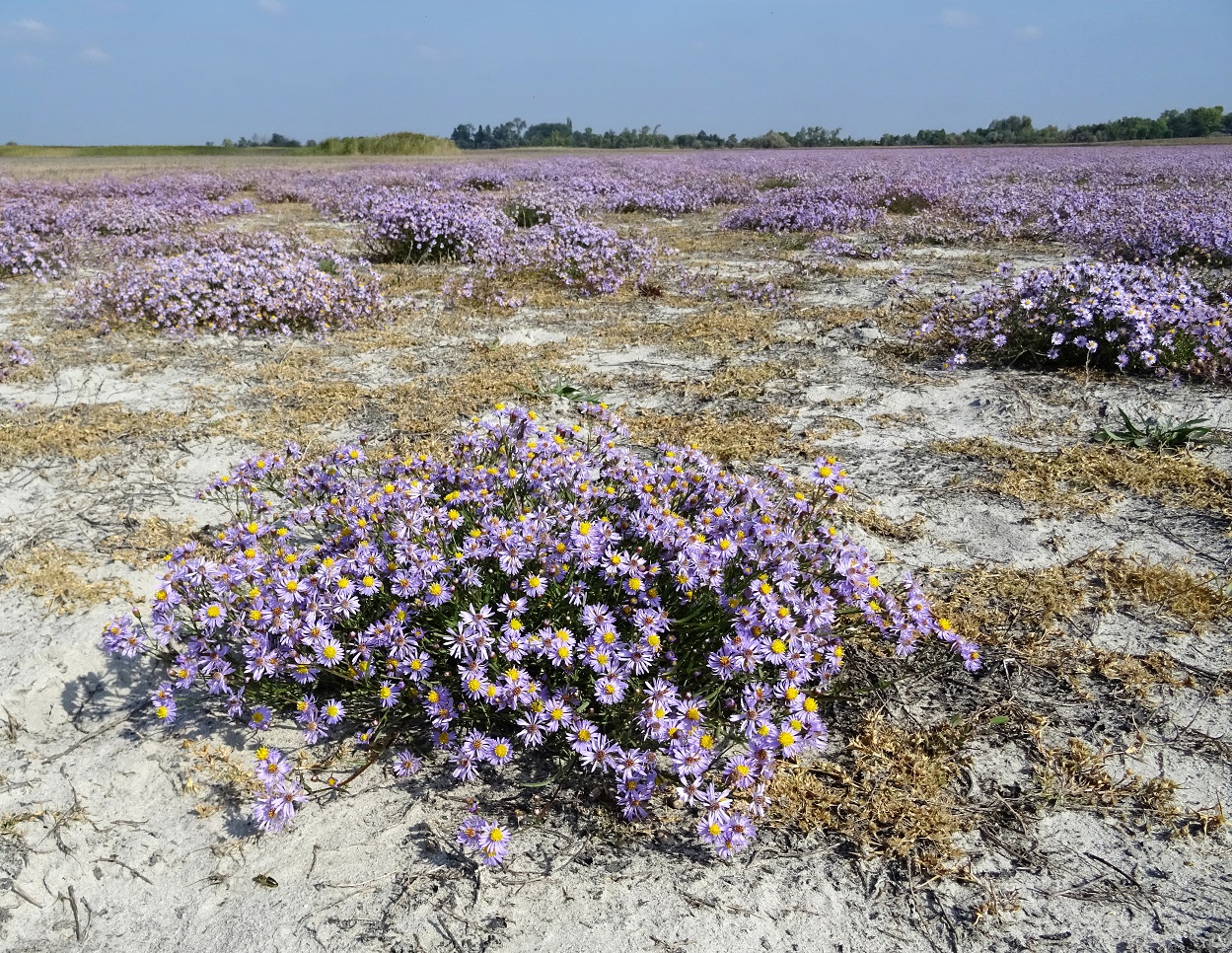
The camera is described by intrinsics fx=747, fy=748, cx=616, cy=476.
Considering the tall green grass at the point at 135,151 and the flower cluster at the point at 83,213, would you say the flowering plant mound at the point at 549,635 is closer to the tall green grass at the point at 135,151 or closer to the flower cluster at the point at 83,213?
the flower cluster at the point at 83,213

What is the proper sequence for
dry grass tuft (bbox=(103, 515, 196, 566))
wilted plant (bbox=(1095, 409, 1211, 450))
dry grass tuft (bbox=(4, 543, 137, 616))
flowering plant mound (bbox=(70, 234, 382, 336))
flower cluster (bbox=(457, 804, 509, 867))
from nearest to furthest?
flower cluster (bbox=(457, 804, 509, 867)) → dry grass tuft (bbox=(4, 543, 137, 616)) → dry grass tuft (bbox=(103, 515, 196, 566)) → wilted plant (bbox=(1095, 409, 1211, 450)) → flowering plant mound (bbox=(70, 234, 382, 336))

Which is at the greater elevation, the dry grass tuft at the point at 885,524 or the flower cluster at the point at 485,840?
the dry grass tuft at the point at 885,524

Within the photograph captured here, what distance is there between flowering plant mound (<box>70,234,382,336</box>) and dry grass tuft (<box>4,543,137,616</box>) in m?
4.00

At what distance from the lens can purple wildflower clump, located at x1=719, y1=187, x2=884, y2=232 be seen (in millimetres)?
13195

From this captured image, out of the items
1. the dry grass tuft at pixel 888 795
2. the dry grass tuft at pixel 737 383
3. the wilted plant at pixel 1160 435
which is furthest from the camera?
the dry grass tuft at pixel 737 383

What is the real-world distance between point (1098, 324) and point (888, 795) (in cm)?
503

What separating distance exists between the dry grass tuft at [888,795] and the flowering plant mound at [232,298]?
6.41 metres

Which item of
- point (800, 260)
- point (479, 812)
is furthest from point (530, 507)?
point (800, 260)

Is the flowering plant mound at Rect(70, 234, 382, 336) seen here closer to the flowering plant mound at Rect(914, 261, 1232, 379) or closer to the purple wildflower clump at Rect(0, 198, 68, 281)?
the purple wildflower clump at Rect(0, 198, 68, 281)

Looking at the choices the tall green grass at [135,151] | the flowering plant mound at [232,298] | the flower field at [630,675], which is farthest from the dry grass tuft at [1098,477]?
the tall green grass at [135,151]

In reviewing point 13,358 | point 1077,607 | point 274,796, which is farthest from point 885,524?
point 13,358

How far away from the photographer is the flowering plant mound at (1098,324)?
5445mm

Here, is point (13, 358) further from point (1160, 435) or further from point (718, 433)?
point (1160, 435)

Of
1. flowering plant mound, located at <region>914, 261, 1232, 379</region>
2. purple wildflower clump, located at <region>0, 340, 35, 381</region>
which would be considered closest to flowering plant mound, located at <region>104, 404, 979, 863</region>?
flowering plant mound, located at <region>914, 261, 1232, 379</region>
